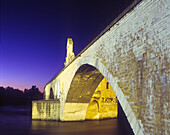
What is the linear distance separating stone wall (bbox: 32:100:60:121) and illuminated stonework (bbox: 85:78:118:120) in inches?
142

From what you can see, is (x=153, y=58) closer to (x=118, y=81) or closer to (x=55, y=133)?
Result: (x=118, y=81)

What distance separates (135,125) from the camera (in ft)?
19.8

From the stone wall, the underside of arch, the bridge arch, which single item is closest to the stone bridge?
the bridge arch

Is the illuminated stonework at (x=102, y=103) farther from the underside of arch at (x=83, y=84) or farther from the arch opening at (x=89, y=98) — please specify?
the underside of arch at (x=83, y=84)

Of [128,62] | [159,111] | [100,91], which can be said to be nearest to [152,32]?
[128,62]

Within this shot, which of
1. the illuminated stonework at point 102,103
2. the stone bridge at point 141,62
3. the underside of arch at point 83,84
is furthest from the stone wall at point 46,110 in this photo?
the stone bridge at point 141,62

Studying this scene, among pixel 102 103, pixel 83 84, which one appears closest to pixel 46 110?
pixel 83 84

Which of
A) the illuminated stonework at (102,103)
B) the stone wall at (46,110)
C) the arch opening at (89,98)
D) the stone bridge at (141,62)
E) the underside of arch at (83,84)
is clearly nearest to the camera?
the stone bridge at (141,62)

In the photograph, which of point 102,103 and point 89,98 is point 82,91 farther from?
point 102,103

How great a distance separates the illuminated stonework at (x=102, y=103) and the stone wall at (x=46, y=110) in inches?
142

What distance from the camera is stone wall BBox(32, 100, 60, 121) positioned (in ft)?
66.9

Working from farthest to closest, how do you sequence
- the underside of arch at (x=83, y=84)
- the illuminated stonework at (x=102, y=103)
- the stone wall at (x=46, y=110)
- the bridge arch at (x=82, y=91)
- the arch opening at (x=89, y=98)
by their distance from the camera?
the illuminated stonework at (x=102, y=103) → the stone wall at (x=46, y=110) → the arch opening at (x=89, y=98) → the underside of arch at (x=83, y=84) → the bridge arch at (x=82, y=91)

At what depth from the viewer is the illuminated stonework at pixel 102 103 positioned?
21.6 meters

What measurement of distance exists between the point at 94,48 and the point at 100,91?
11493 millimetres
